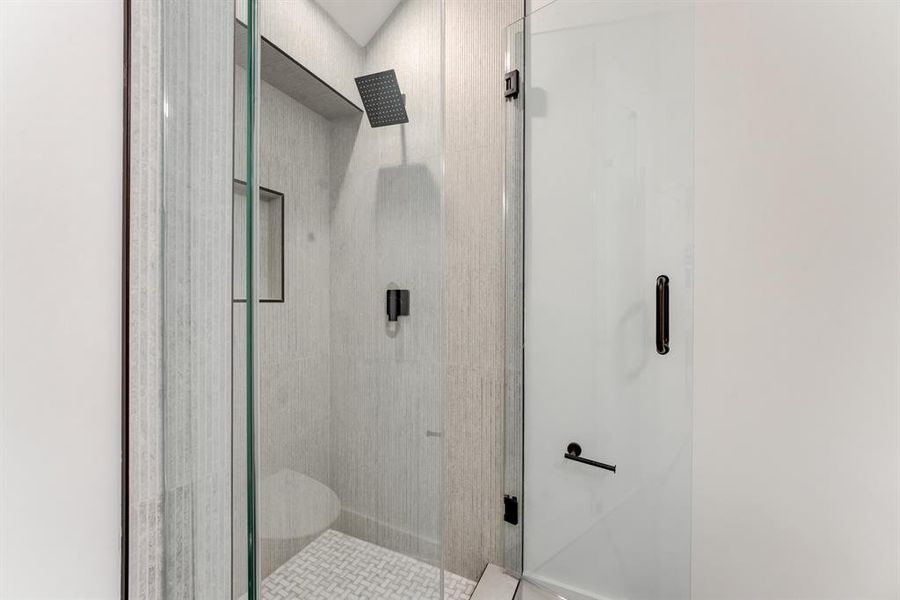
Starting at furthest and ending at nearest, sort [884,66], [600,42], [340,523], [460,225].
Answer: [460,225], [600,42], [884,66], [340,523]

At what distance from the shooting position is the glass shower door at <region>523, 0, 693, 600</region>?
3.59 ft

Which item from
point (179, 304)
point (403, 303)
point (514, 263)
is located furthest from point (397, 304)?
point (514, 263)

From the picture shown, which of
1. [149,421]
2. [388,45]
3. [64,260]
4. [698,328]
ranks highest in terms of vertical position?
[388,45]

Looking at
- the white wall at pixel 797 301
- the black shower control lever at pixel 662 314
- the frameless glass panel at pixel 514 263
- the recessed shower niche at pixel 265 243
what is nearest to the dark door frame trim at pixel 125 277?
the recessed shower niche at pixel 265 243

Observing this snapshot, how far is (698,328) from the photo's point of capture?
3.57ft

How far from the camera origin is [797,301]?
978 millimetres

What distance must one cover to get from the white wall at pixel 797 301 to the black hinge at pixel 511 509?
0.52m

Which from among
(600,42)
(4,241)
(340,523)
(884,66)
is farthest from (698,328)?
(4,241)

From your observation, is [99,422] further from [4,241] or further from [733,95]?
[733,95]

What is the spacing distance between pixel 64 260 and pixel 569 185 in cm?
117

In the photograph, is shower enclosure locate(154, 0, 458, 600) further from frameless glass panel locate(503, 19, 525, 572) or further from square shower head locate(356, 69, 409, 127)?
frameless glass panel locate(503, 19, 525, 572)

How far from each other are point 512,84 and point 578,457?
4.03 ft

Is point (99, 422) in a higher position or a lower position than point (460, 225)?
lower

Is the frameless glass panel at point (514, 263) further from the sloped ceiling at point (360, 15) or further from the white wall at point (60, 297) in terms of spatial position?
the white wall at point (60, 297)
